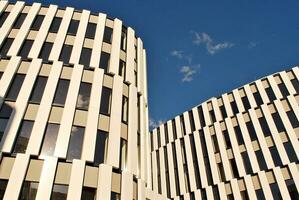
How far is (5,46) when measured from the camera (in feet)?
85.6

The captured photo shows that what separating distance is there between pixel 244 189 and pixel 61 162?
959 inches

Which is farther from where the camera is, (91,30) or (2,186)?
(91,30)

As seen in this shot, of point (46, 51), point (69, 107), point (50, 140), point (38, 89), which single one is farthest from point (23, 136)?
point (46, 51)

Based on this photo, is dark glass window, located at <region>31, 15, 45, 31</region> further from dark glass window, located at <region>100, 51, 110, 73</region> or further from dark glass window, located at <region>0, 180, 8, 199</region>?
dark glass window, located at <region>0, 180, 8, 199</region>

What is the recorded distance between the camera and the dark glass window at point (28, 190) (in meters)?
17.9

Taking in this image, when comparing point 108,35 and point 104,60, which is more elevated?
point 108,35

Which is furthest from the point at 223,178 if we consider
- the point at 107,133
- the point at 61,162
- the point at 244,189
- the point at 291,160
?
→ the point at 61,162

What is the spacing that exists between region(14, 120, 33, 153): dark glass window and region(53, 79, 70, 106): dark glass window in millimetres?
2462

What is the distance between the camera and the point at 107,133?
73.5 feet

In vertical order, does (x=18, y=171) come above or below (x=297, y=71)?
below

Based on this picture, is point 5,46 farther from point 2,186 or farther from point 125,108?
point 2,186

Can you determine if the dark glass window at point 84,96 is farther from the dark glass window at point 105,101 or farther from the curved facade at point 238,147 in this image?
the curved facade at point 238,147

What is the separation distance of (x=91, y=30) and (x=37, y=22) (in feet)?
15.3

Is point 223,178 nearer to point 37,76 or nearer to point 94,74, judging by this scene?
point 94,74
